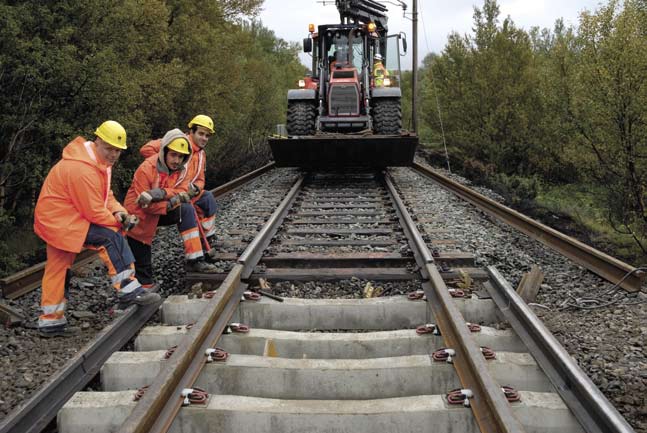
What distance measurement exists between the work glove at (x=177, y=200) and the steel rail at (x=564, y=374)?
2702mm

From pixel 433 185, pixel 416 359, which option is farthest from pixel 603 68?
pixel 416 359

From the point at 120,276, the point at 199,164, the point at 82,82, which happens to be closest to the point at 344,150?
the point at 82,82

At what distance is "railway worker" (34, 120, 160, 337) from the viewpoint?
362 cm

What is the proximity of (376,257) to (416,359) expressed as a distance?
1.90 meters

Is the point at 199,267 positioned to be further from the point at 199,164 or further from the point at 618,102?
the point at 618,102

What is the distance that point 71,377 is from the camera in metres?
2.78

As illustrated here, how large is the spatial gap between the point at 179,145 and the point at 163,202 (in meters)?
0.51

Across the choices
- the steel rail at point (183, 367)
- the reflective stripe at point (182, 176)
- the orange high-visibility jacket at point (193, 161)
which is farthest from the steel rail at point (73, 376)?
the orange high-visibility jacket at point (193, 161)

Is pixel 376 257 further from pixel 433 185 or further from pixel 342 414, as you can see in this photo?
pixel 433 185

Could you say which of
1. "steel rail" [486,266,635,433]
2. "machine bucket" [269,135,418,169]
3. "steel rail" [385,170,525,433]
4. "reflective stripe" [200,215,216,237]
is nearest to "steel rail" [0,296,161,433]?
"reflective stripe" [200,215,216,237]

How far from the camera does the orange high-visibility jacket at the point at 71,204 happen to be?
3607mm

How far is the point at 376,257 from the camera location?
461cm

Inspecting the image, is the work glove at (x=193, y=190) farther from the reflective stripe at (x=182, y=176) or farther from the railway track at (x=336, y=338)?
the railway track at (x=336, y=338)

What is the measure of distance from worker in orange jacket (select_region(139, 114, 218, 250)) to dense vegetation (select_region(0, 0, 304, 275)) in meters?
2.34
